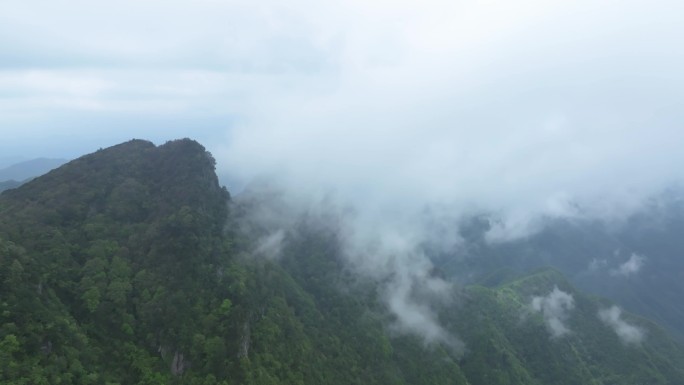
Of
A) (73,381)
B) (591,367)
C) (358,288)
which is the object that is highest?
(73,381)

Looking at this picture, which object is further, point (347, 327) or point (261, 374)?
point (347, 327)

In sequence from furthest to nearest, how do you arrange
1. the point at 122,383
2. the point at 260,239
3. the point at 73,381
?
1. the point at 260,239
2. the point at 122,383
3. the point at 73,381

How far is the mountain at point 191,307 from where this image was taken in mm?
87625

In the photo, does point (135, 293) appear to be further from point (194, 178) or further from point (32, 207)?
point (194, 178)

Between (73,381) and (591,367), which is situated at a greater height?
(73,381)

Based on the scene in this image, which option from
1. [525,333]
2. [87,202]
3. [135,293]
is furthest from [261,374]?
[525,333]

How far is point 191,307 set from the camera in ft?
352

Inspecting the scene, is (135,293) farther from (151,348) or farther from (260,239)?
(260,239)

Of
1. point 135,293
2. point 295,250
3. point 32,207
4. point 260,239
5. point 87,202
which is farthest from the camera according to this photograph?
point 295,250

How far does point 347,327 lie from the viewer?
152500 mm

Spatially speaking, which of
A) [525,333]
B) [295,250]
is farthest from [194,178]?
[525,333]

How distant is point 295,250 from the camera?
190 metres

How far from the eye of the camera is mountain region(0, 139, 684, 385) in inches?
3450

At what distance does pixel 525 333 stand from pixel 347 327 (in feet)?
280
